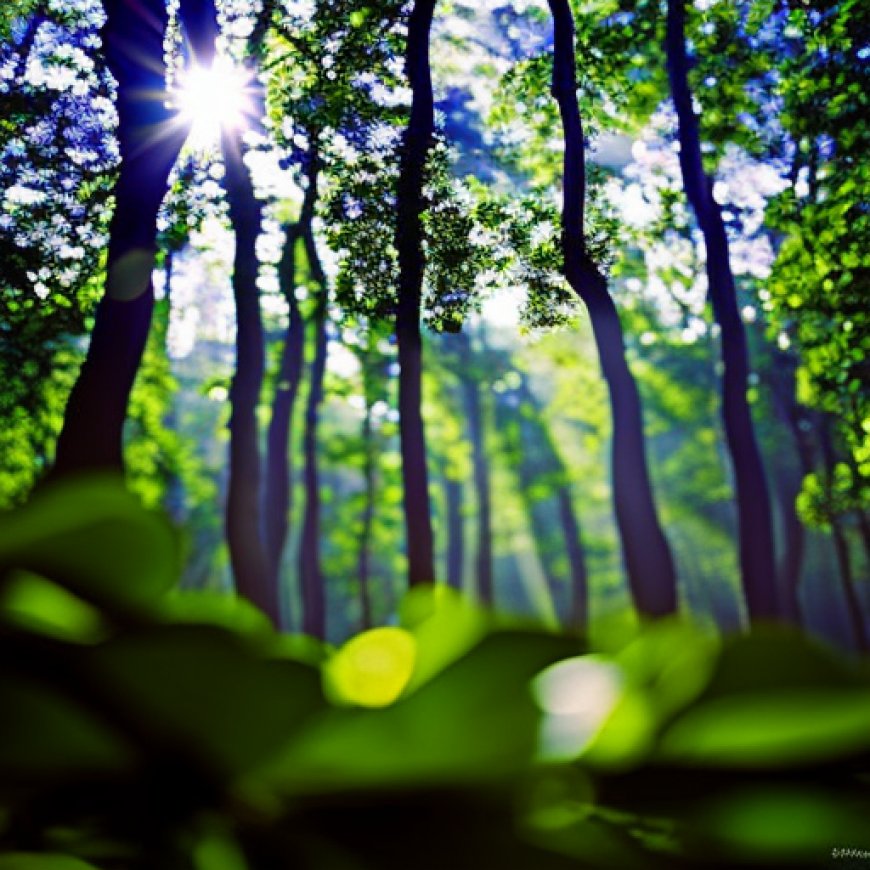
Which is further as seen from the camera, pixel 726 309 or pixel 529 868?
pixel 726 309

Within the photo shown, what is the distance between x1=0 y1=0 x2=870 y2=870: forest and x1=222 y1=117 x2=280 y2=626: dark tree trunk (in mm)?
30

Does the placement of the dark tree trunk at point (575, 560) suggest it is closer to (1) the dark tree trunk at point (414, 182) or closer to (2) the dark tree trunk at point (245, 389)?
(2) the dark tree trunk at point (245, 389)

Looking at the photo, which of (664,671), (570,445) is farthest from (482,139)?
(570,445)

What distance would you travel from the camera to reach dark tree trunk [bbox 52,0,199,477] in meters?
2.99

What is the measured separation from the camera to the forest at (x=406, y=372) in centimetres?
35

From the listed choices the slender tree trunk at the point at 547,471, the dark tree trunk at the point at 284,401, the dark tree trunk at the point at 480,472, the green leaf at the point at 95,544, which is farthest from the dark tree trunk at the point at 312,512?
the slender tree trunk at the point at 547,471

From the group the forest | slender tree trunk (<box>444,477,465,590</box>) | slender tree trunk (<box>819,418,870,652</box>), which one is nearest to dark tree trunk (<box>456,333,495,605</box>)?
slender tree trunk (<box>444,477,465,590</box>)

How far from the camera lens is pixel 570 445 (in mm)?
Result: 21422

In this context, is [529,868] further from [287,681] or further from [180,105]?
[180,105]

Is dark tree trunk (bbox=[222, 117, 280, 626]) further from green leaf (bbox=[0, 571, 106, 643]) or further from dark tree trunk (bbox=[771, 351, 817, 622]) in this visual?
dark tree trunk (bbox=[771, 351, 817, 622])

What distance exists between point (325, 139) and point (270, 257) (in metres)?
→ 1.11

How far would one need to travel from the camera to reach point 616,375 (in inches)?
166

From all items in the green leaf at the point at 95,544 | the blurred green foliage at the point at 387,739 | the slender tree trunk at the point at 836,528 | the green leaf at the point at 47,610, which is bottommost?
the blurred green foliage at the point at 387,739

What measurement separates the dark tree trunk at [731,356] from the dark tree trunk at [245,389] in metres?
2.92
